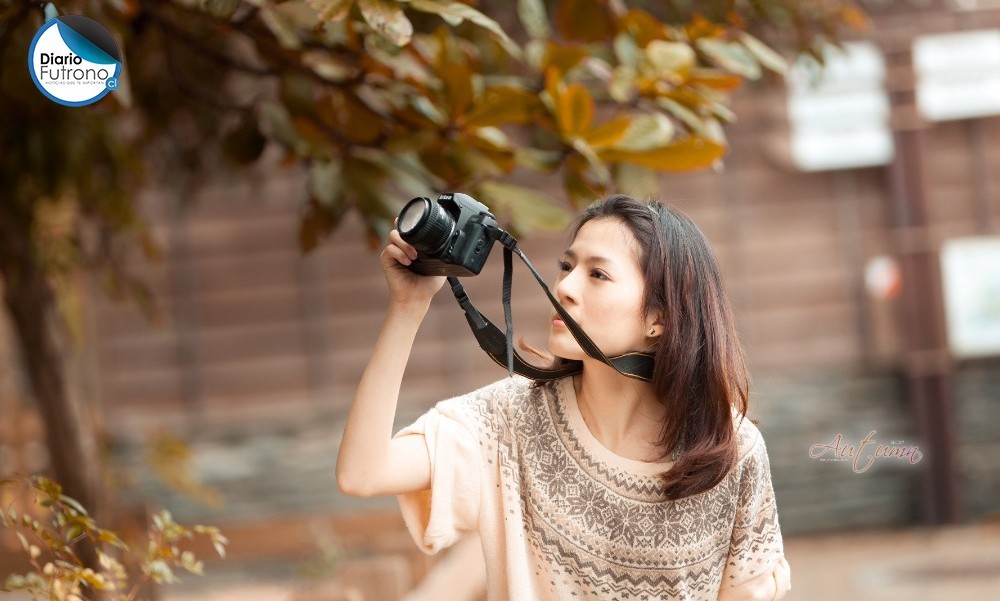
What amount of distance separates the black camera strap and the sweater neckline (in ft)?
0.22

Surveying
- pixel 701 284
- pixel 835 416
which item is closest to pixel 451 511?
pixel 701 284

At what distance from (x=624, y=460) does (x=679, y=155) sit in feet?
1.86

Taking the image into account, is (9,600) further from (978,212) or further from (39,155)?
(978,212)

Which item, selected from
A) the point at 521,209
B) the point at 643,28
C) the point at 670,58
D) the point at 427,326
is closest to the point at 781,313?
the point at 427,326

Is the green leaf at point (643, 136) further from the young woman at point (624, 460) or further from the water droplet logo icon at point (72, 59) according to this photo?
the water droplet logo icon at point (72, 59)

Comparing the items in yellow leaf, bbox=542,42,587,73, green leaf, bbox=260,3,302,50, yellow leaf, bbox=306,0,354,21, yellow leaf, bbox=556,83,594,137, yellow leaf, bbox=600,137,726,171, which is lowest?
yellow leaf, bbox=600,137,726,171

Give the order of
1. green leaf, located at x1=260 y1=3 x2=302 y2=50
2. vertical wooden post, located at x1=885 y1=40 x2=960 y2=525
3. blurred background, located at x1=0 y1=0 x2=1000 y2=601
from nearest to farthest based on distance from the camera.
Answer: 1. green leaf, located at x1=260 y1=3 x2=302 y2=50
2. vertical wooden post, located at x1=885 y1=40 x2=960 y2=525
3. blurred background, located at x1=0 y1=0 x2=1000 y2=601

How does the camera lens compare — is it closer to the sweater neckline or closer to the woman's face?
the woman's face

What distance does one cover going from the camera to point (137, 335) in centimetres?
681

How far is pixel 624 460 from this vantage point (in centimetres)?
153

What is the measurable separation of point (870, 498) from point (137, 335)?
4.54 metres

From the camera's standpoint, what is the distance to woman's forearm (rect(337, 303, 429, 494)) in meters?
1.41

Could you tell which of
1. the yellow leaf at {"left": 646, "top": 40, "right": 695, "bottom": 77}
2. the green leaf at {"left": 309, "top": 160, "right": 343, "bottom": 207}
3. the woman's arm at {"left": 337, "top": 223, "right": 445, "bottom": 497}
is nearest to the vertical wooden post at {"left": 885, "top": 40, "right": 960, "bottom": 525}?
the yellow leaf at {"left": 646, "top": 40, "right": 695, "bottom": 77}

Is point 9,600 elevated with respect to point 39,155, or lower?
lower
